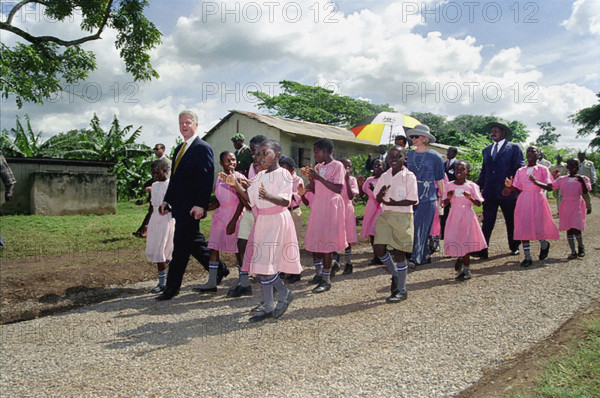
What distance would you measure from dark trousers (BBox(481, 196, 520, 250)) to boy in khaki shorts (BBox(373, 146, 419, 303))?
2.97m

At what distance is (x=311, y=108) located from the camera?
120 ft

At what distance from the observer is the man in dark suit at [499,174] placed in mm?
7250

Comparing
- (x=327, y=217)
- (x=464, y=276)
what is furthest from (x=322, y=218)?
(x=464, y=276)

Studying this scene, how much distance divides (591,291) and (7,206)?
15.0 metres

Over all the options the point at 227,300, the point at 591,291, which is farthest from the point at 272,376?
the point at 591,291

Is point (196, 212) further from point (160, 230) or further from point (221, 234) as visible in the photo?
point (160, 230)

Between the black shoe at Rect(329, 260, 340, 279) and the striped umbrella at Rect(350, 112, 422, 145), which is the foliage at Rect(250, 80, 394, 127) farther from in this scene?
the black shoe at Rect(329, 260, 340, 279)

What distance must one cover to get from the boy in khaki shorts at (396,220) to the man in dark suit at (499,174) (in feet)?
9.55

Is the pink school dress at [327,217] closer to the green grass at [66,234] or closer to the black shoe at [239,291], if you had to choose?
the black shoe at [239,291]

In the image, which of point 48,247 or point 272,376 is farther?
point 48,247

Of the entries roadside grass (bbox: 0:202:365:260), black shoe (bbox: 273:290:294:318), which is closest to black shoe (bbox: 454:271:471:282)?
black shoe (bbox: 273:290:294:318)

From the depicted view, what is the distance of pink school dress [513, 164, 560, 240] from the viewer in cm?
679

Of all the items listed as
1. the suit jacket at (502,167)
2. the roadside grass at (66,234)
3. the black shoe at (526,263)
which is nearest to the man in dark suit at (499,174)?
the suit jacket at (502,167)

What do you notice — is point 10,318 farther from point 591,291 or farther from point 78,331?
point 591,291
